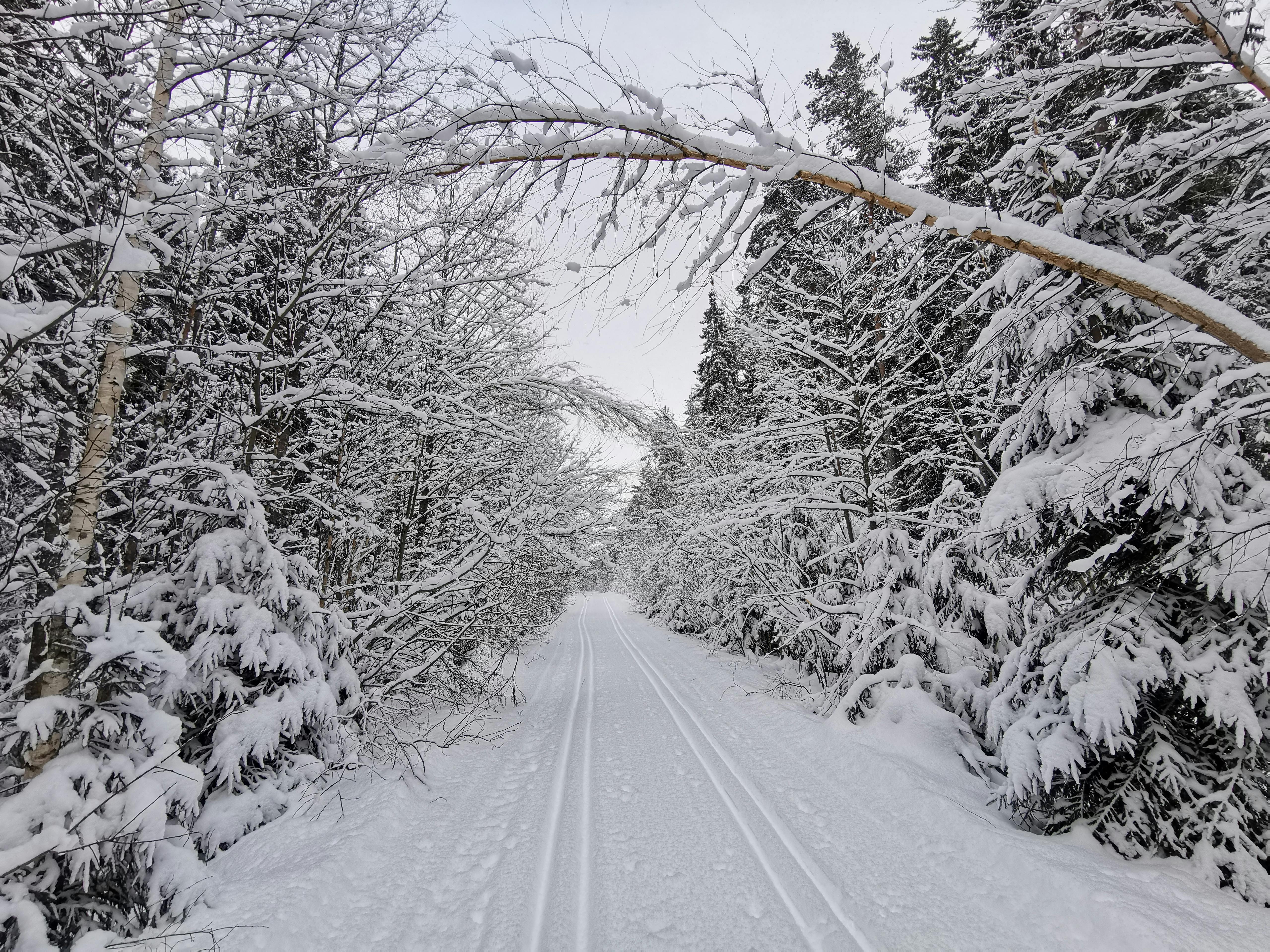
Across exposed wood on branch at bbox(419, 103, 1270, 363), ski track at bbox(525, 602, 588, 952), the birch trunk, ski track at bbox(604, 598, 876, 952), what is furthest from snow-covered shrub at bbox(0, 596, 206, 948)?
ski track at bbox(604, 598, 876, 952)

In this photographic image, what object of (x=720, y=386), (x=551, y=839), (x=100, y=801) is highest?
(x=720, y=386)

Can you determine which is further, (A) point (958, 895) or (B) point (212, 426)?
(B) point (212, 426)

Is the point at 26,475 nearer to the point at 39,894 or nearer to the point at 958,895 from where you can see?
the point at 39,894

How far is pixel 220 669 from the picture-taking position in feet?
12.4

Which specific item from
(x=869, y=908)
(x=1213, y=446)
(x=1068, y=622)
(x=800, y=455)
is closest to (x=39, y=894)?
(x=869, y=908)

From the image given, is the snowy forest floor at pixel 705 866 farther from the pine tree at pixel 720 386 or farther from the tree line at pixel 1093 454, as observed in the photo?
the pine tree at pixel 720 386

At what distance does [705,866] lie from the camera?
154 inches

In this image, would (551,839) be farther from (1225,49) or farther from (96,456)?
(1225,49)

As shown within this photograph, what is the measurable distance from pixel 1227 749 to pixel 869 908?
2560 millimetres

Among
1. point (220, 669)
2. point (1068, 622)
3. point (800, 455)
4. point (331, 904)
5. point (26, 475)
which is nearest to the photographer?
point (26, 475)

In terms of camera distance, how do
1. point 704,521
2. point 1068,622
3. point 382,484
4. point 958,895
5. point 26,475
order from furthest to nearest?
point 704,521
point 382,484
point 1068,622
point 958,895
point 26,475

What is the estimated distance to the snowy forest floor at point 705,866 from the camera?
307 centimetres

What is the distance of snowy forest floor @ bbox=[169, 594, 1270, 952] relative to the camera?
3.07 metres

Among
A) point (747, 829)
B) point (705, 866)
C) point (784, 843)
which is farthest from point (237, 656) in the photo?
point (784, 843)
